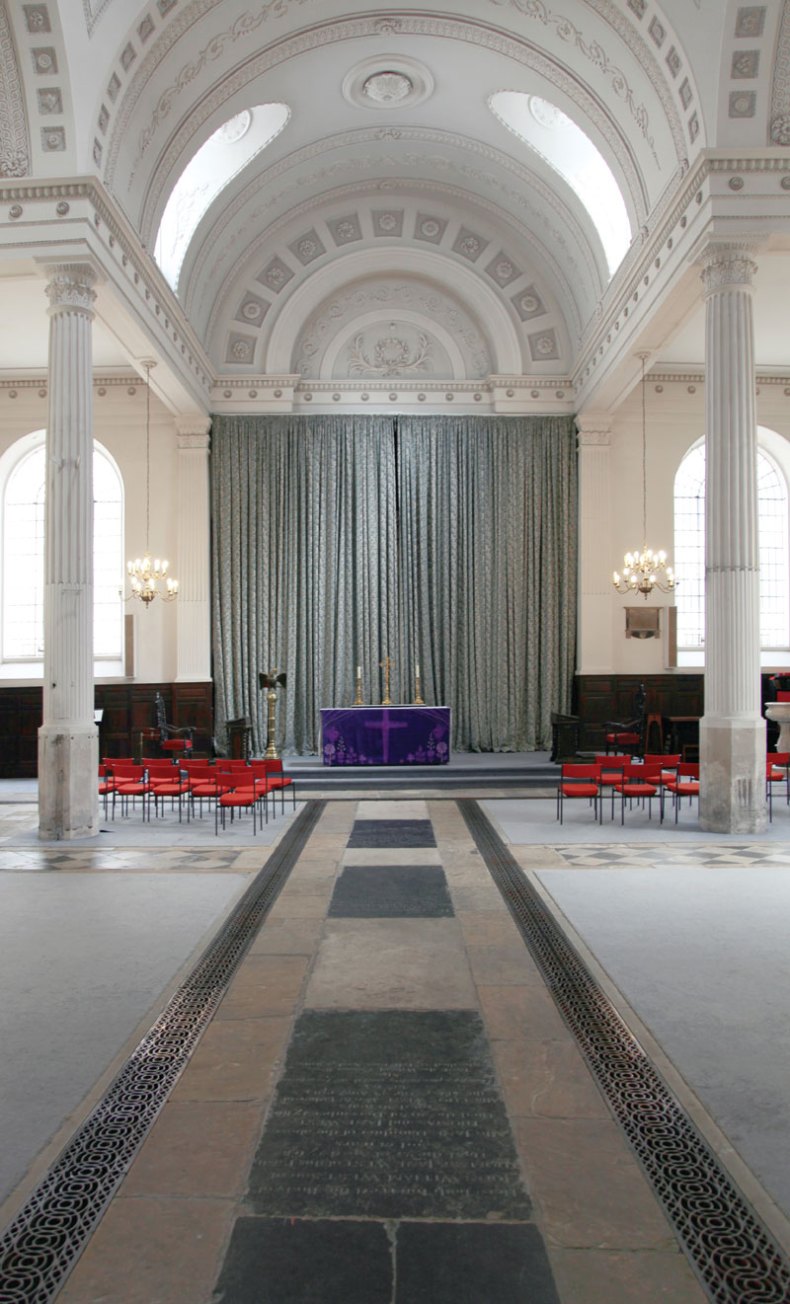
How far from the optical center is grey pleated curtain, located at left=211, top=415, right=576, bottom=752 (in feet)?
57.4

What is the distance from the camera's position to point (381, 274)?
17844 millimetres

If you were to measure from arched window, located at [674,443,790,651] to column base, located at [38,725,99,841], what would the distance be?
11.8 m

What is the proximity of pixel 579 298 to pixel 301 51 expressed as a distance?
251 inches

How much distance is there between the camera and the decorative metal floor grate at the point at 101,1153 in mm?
2666

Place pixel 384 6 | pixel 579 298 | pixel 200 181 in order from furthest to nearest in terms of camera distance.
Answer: pixel 579 298 → pixel 200 181 → pixel 384 6

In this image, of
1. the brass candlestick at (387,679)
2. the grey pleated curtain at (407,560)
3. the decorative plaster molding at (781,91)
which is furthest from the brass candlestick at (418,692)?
the decorative plaster molding at (781,91)

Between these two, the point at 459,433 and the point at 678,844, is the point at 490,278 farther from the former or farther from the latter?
the point at 678,844

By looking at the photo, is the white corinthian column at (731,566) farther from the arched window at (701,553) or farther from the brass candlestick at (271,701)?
the arched window at (701,553)

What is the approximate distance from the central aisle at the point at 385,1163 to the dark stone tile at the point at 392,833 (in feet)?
12.8

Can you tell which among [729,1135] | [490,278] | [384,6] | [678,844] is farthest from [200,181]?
[729,1135]

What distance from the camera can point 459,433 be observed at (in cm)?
1783

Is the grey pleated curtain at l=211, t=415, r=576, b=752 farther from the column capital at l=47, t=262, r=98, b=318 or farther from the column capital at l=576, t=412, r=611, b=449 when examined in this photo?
the column capital at l=47, t=262, r=98, b=318

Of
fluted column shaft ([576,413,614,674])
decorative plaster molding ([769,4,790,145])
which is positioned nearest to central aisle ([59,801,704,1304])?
decorative plaster molding ([769,4,790,145])

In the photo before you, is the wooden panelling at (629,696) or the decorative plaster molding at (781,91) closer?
the decorative plaster molding at (781,91)
